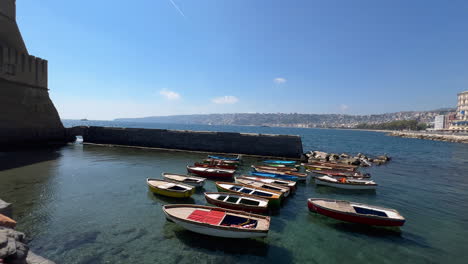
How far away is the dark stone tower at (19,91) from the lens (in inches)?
1000

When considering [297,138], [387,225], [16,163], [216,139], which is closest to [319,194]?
[387,225]

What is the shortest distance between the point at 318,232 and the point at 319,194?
602 cm

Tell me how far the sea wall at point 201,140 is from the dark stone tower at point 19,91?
647 cm

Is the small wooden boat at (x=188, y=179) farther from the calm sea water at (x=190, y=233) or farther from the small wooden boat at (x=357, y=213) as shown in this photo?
the small wooden boat at (x=357, y=213)

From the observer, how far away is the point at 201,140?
31.3 m

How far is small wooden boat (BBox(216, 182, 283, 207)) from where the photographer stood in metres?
11.9

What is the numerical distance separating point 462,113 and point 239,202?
128 meters

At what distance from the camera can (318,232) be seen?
32.1 ft

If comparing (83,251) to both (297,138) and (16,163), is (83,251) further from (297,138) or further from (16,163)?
(297,138)

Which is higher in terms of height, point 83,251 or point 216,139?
point 216,139

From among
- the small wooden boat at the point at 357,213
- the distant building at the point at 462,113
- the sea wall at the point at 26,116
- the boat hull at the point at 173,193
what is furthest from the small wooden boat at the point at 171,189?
the distant building at the point at 462,113

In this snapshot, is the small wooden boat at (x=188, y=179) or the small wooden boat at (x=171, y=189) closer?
the small wooden boat at (x=171, y=189)

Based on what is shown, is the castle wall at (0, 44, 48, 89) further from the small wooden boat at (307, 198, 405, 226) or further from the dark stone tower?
the small wooden boat at (307, 198, 405, 226)

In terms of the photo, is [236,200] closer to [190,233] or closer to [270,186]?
[190,233]
